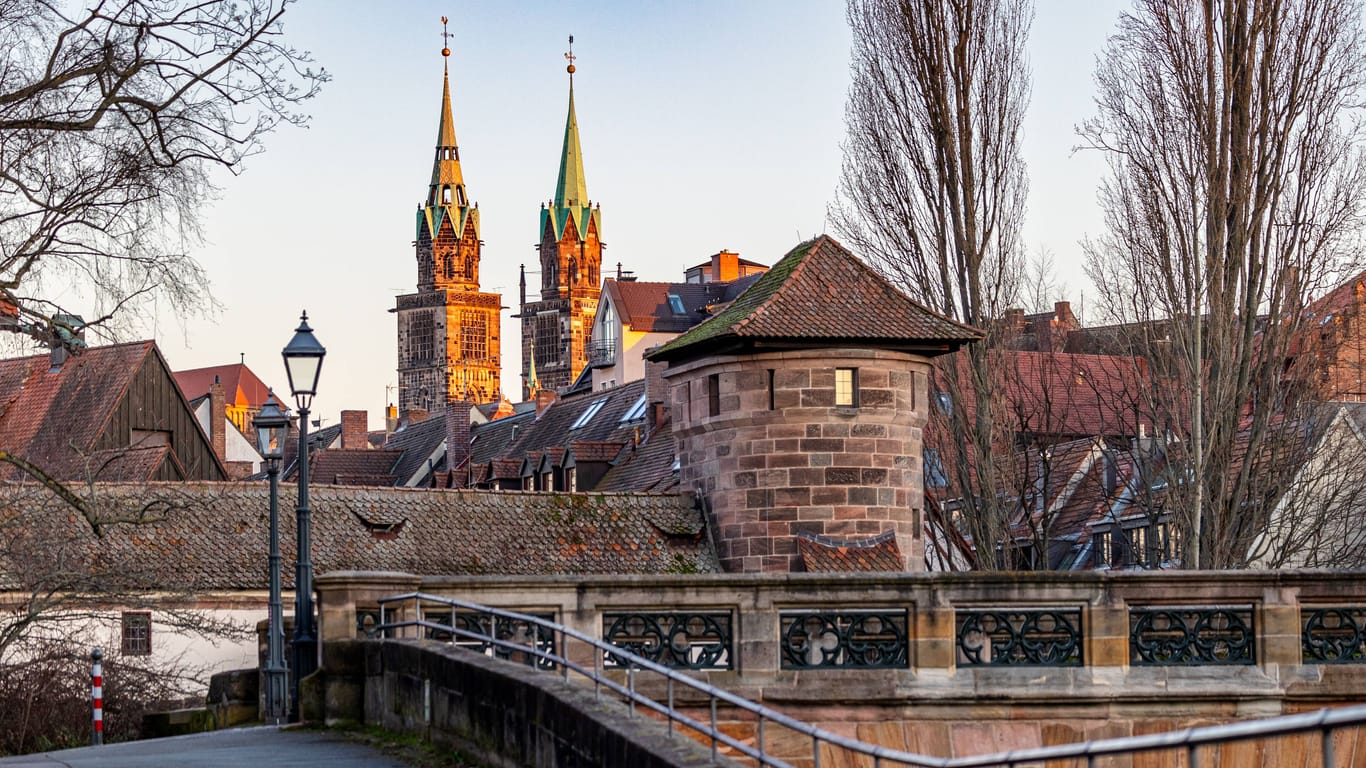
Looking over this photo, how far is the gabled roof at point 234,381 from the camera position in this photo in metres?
187

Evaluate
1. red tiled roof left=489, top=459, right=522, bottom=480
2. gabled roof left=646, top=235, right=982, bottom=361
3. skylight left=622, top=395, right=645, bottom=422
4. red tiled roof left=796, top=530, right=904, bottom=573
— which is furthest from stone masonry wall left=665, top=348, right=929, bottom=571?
red tiled roof left=489, top=459, right=522, bottom=480

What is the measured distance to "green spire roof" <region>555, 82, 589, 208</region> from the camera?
190m

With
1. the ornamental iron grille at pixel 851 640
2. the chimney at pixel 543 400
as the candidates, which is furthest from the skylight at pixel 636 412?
the ornamental iron grille at pixel 851 640

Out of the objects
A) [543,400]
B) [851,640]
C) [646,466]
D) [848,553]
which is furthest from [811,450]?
[543,400]

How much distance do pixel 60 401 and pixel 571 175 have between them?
13535cm

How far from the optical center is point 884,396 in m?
29.9

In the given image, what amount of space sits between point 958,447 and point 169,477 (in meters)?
27.6

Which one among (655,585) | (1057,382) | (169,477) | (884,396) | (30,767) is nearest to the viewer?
(30,767)

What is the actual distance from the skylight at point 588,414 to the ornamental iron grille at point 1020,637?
4830 cm

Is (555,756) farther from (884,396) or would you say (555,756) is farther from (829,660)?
(884,396)

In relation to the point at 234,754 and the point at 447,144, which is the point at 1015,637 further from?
the point at 447,144

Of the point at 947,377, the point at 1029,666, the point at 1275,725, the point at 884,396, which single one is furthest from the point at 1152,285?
the point at 1275,725

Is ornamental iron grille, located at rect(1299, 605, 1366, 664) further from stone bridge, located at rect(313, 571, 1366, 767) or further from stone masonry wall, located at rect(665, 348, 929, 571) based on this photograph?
stone masonry wall, located at rect(665, 348, 929, 571)

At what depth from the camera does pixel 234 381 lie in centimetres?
19075
